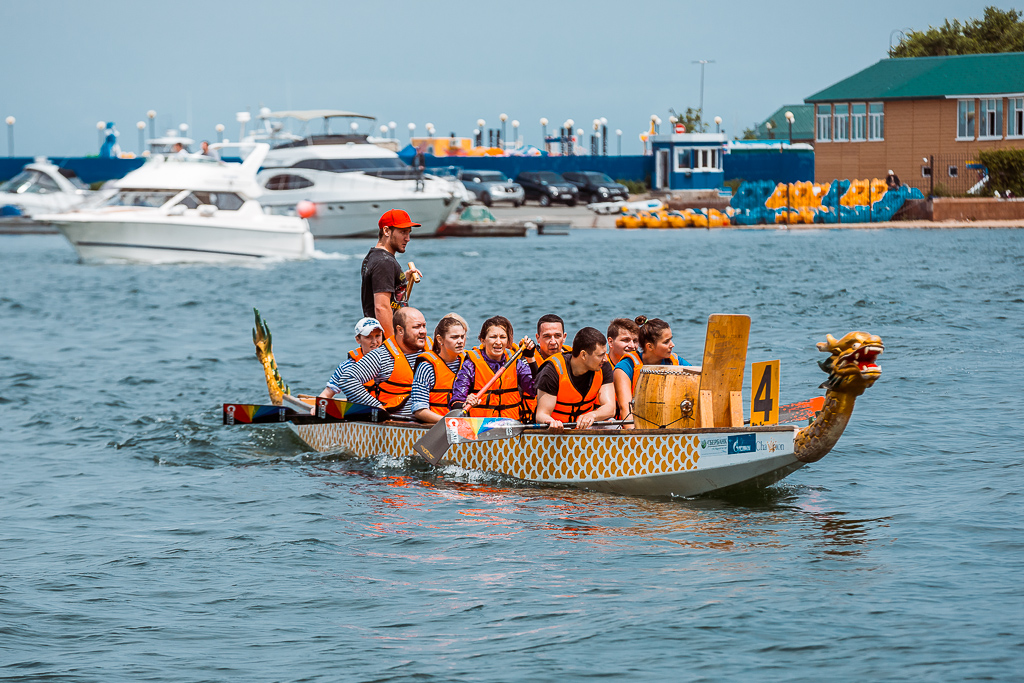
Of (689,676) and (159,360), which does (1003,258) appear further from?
(689,676)

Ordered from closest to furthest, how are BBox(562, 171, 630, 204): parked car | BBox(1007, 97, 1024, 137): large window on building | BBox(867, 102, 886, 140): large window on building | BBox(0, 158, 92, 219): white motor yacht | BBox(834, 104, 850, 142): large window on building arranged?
BBox(1007, 97, 1024, 137): large window on building → BBox(0, 158, 92, 219): white motor yacht → BBox(867, 102, 886, 140): large window on building → BBox(834, 104, 850, 142): large window on building → BBox(562, 171, 630, 204): parked car

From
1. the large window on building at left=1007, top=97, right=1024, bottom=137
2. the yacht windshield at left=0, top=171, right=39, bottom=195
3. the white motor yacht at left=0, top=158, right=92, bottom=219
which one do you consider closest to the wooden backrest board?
the white motor yacht at left=0, top=158, right=92, bottom=219

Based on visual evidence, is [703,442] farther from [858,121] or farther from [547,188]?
[547,188]

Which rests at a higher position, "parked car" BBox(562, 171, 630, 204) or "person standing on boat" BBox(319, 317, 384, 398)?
"parked car" BBox(562, 171, 630, 204)

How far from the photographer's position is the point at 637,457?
8.65m

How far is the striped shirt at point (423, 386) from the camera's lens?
10023 mm

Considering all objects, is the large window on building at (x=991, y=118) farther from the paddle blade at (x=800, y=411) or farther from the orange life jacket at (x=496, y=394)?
the orange life jacket at (x=496, y=394)

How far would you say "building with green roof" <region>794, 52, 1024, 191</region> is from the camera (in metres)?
51.8

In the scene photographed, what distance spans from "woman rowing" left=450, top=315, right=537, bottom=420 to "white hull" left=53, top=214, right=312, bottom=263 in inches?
1020

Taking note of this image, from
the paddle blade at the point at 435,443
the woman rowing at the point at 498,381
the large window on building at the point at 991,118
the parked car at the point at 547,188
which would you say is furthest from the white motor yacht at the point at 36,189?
the woman rowing at the point at 498,381

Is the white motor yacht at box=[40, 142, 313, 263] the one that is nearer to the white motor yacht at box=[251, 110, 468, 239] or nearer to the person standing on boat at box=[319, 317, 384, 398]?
the white motor yacht at box=[251, 110, 468, 239]

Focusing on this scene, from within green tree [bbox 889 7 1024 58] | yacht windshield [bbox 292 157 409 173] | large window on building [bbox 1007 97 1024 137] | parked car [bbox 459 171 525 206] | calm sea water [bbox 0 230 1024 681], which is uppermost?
green tree [bbox 889 7 1024 58]

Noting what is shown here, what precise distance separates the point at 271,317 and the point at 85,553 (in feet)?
54.5

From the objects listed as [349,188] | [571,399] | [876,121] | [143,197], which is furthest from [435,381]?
[876,121]
